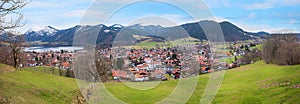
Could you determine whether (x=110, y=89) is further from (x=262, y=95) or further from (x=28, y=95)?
(x=262, y=95)

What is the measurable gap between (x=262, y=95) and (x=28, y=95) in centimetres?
2216

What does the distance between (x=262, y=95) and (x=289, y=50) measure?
4046 cm

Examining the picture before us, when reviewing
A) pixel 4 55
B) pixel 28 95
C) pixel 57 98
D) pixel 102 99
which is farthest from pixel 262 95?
pixel 4 55

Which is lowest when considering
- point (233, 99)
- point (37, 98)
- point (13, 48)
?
point (233, 99)

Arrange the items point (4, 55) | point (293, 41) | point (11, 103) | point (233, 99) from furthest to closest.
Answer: point (293, 41), point (4, 55), point (233, 99), point (11, 103)

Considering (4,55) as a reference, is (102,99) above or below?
below

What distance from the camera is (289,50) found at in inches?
2547

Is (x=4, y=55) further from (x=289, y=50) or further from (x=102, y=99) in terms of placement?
(x=289, y=50)

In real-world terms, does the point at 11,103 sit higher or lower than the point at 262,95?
higher

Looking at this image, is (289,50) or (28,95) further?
(289,50)

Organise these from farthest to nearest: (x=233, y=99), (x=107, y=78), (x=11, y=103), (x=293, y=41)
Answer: (x=293, y=41)
(x=107, y=78)
(x=233, y=99)
(x=11, y=103)

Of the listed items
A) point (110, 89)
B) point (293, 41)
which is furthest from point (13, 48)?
point (293, 41)

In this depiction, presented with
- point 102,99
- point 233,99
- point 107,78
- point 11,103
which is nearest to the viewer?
point 11,103

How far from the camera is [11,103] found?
18.2 m
